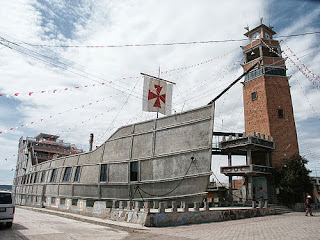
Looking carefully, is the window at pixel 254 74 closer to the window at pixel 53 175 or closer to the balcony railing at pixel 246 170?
the balcony railing at pixel 246 170

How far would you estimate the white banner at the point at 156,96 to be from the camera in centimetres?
1557

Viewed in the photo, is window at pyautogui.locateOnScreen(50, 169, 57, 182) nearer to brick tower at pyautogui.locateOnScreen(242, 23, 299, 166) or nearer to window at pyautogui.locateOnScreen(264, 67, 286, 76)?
brick tower at pyautogui.locateOnScreen(242, 23, 299, 166)

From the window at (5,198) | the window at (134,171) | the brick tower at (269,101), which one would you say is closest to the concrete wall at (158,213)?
the window at (134,171)

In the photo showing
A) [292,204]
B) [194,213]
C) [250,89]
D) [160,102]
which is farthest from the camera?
[250,89]

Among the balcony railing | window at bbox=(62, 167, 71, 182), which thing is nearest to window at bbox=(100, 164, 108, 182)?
window at bbox=(62, 167, 71, 182)

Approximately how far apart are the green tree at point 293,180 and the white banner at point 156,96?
18.9m

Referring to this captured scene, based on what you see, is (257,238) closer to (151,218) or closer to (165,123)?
(151,218)

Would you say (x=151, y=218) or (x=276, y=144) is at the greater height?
(x=276, y=144)

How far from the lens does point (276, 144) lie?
29500 millimetres

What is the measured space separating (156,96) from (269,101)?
2094 cm

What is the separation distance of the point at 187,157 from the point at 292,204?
21516 millimetres

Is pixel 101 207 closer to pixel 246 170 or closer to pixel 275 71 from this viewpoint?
pixel 246 170

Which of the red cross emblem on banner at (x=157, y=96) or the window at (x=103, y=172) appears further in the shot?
the red cross emblem on banner at (x=157, y=96)

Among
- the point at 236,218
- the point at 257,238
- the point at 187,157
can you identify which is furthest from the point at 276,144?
the point at 257,238
